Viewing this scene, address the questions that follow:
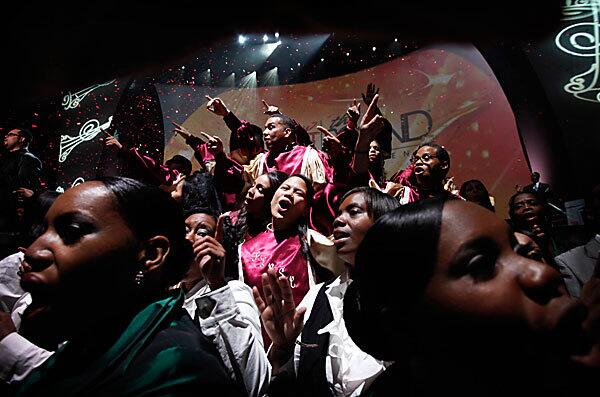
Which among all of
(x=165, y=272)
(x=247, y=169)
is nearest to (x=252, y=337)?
(x=165, y=272)

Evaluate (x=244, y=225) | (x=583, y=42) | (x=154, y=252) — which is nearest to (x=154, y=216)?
(x=154, y=252)

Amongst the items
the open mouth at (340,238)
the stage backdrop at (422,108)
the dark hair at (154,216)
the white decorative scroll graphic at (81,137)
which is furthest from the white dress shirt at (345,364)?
the white decorative scroll graphic at (81,137)

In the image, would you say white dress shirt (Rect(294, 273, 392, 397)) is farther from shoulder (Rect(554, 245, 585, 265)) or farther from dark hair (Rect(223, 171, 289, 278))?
shoulder (Rect(554, 245, 585, 265))

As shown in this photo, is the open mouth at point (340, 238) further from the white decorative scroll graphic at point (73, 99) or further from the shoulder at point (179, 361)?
the white decorative scroll graphic at point (73, 99)

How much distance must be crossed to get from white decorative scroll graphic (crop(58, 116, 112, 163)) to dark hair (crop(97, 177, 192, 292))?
24.0 feet

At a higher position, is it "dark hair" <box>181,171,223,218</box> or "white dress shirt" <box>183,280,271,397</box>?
"dark hair" <box>181,171,223,218</box>

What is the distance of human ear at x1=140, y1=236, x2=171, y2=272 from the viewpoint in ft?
4.48

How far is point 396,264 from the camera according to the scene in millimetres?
1079

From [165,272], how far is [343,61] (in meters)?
8.88

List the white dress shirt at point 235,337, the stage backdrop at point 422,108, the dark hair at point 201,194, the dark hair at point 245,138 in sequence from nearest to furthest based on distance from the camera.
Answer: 1. the white dress shirt at point 235,337
2. the dark hair at point 201,194
3. the dark hair at point 245,138
4. the stage backdrop at point 422,108

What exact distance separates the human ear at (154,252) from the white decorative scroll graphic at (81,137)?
7436 mm

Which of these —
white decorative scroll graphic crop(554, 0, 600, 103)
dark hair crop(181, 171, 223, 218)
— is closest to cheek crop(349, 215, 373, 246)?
dark hair crop(181, 171, 223, 218)

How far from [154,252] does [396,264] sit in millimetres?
756

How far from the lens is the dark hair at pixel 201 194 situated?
4.27 meters
